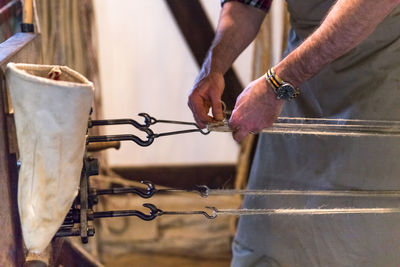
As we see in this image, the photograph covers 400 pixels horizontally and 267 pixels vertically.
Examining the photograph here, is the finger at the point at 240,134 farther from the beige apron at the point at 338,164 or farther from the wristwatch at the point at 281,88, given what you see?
the beige apron at the point at 338,164

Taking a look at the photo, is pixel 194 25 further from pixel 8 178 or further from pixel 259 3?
pixel 8 178

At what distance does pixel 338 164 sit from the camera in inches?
35.8

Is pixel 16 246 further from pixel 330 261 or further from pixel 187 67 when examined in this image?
pixel 187 67

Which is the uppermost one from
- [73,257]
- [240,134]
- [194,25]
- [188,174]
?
[194,25]

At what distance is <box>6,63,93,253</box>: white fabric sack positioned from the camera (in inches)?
20.5

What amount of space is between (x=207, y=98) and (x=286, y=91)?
0.72ft

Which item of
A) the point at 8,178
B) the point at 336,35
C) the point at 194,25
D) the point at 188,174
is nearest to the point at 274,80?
the point at 336,35

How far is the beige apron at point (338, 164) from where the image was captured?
837mm

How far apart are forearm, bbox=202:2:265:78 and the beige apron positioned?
93mm

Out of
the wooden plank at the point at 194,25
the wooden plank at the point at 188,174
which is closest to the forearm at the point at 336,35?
the wooden plank at the point at 194,25

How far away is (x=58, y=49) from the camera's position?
120cm

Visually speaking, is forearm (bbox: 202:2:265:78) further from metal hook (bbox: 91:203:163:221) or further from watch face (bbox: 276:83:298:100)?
metal hook (bbox: 91:203:163:221)

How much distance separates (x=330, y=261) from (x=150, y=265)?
100 cm

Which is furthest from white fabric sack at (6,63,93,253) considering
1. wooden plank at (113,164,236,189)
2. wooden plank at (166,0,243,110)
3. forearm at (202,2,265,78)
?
wooden plank at (113,164,236,189)
